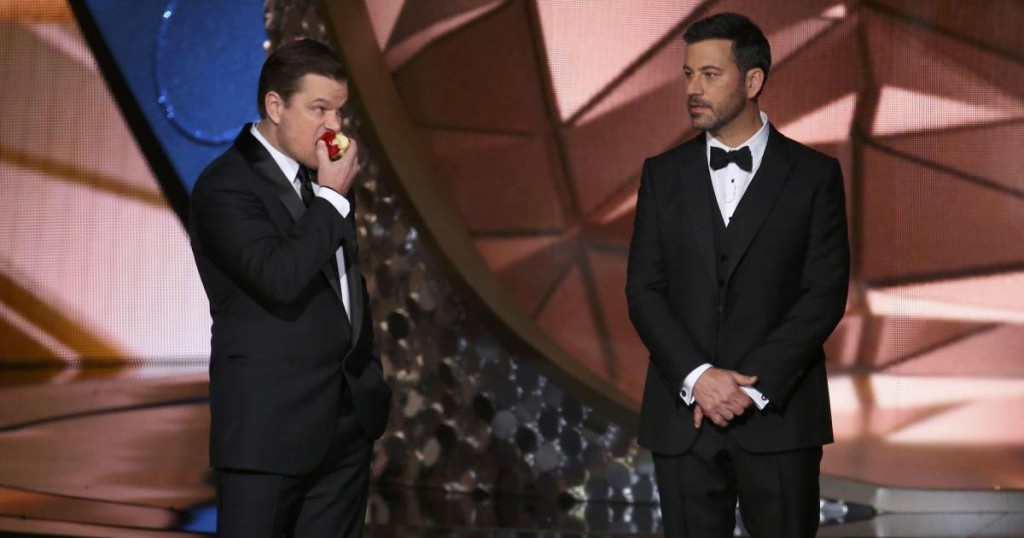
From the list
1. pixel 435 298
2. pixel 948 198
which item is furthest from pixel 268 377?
pixel 948 198

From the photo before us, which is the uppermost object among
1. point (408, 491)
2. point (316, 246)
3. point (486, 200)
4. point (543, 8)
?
point (543, 8)

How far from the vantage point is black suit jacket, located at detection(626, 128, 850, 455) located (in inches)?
110

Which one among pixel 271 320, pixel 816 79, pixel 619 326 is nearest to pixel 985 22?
pixel 816 79

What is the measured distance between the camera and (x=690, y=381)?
9.10ft

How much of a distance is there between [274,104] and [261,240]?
0.27 meters

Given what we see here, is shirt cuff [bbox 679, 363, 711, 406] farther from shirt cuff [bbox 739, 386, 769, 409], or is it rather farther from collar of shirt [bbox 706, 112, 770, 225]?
collar of shirt [bbox 706, 112, 770, 225]

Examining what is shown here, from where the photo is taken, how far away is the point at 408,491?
5445 mm

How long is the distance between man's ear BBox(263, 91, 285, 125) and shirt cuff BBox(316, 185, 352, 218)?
0.56ft

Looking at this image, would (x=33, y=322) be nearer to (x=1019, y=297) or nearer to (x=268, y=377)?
(x=1019, y=297)

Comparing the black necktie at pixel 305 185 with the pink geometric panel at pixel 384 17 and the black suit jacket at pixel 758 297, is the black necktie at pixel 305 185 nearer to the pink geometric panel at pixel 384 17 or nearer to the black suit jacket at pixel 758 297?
the black suit jacket at pixel 758 297

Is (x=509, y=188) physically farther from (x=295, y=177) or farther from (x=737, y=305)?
(x=295, y=177)

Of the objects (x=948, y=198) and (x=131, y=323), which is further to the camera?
(x=131, y=323)

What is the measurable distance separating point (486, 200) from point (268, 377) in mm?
3467

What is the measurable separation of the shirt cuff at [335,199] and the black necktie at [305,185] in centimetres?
12
